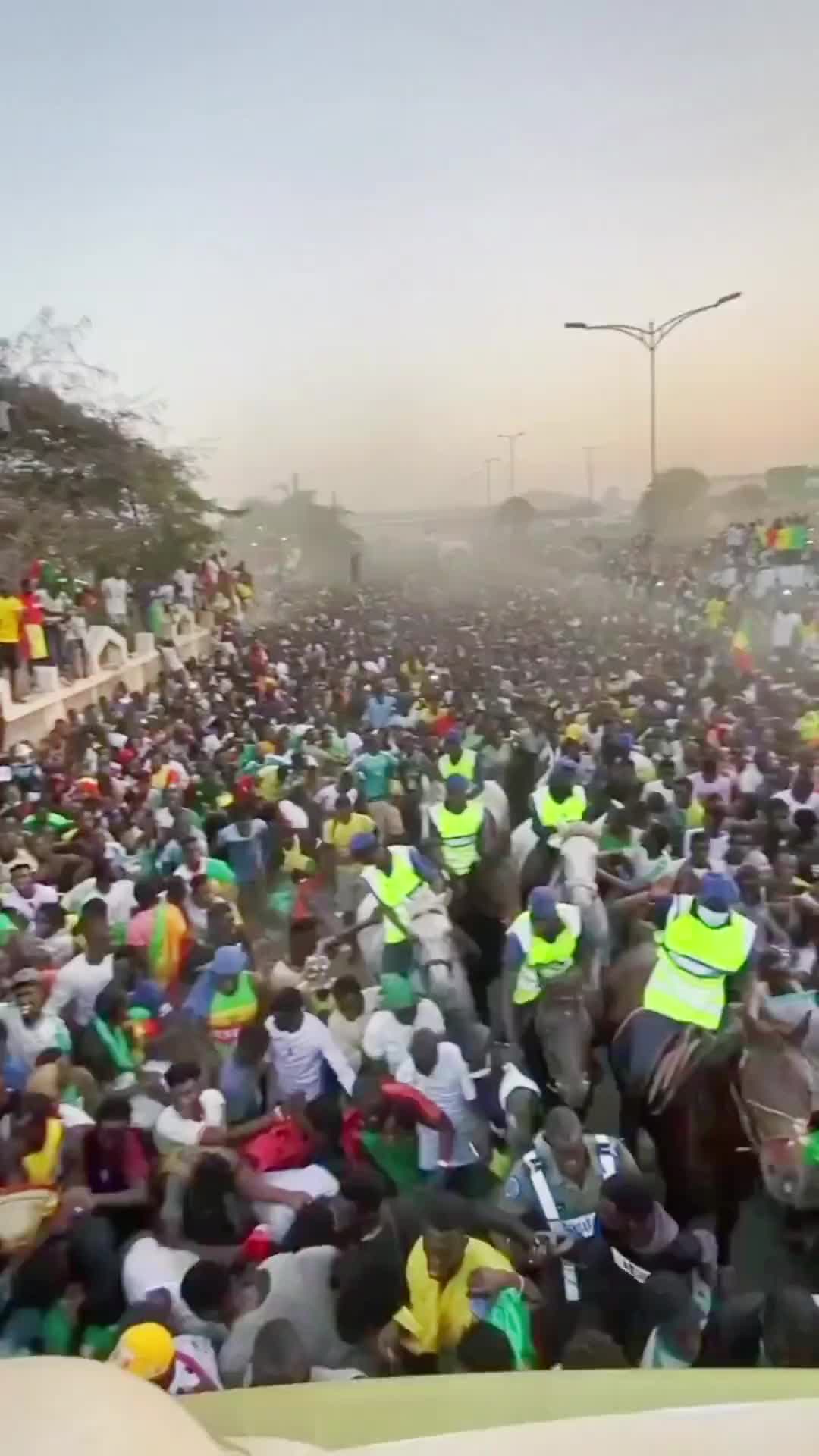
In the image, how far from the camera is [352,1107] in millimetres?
2170

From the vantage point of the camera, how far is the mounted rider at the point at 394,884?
2207mm

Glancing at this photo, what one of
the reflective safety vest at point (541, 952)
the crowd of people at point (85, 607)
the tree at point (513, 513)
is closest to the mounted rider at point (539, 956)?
the reflective safety vest at point (541, 952)

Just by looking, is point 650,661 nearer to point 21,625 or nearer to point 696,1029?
point 696,1029

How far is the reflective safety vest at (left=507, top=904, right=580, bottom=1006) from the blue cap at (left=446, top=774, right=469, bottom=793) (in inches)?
9.2

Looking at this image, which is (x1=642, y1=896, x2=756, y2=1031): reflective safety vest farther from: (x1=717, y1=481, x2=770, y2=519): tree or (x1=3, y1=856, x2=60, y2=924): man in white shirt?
(x1=3, y1=856, x2=60, y2=924): man in white shirt

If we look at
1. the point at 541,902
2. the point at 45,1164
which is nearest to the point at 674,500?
the point at 541,902

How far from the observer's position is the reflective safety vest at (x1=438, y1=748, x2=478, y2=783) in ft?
7.52

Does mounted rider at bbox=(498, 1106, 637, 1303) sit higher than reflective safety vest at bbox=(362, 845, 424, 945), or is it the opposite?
reflective safety vest at bbox=(362, 845, 424, 945)

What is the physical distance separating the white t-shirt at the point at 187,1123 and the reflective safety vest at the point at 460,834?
54 cm

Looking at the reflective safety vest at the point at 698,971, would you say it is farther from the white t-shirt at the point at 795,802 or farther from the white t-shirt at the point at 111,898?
the white t-shirt at the point at 111,898

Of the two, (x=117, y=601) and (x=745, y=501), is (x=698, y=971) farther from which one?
(x=117, y=601)

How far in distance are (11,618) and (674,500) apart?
115 cm

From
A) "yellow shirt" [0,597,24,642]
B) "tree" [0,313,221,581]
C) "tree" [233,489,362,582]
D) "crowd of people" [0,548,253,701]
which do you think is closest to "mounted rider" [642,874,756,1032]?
"tree" [233,489,362,582]

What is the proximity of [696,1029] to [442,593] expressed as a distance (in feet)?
2.82
